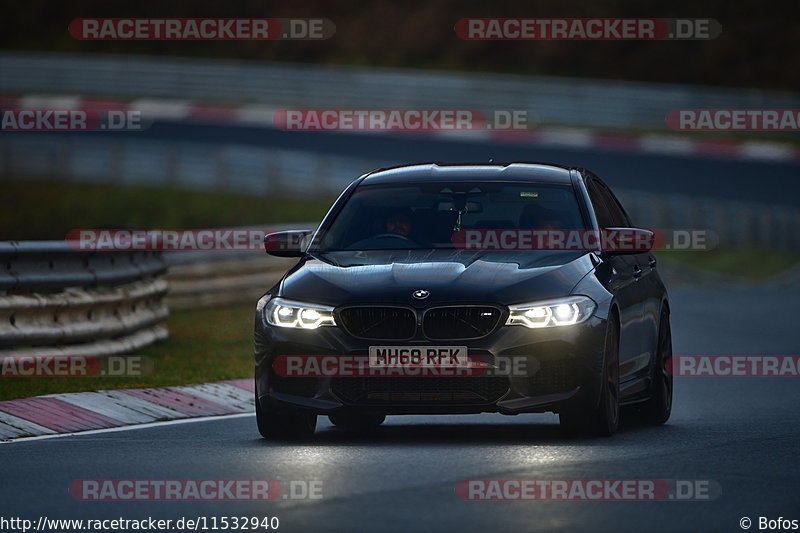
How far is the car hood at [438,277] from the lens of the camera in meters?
10.4

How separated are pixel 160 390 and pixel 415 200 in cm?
287

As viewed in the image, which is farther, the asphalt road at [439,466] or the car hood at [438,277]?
the car hood at [438,277]

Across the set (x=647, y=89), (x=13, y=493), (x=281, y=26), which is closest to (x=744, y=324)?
(x=13, y=493)

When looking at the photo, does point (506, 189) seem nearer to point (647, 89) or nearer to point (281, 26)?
point (647, 89)

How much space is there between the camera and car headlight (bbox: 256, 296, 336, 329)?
1045cm

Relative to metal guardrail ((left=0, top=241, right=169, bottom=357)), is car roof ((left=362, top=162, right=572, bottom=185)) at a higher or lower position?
higher

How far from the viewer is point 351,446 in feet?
34.6

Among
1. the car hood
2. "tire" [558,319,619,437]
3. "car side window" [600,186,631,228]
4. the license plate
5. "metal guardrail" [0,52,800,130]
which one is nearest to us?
the license plate
